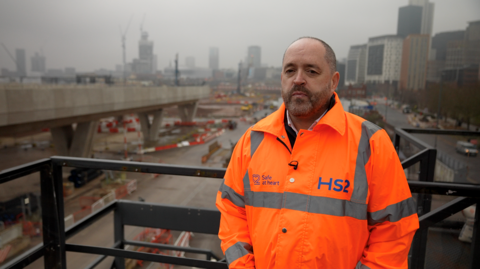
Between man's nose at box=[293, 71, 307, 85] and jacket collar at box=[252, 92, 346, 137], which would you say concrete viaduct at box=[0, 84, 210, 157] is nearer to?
jacket collar at box=[252, 92, 346, 137]

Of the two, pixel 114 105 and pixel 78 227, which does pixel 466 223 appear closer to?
pixel 78 227

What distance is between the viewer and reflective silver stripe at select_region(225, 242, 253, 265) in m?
1.17

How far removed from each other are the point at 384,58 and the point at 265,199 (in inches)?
164

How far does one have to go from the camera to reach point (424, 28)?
16.9ft

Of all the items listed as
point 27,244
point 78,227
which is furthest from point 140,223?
point 27,244

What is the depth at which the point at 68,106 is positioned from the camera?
917cm

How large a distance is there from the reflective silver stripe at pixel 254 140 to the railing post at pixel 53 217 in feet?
4.42

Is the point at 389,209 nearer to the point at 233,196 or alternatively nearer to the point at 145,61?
the point at 233,196

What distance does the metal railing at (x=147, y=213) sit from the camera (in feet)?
4.79

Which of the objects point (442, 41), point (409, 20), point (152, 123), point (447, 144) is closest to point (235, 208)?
point (447, 144)

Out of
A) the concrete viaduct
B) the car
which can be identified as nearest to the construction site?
the concrete viaduct

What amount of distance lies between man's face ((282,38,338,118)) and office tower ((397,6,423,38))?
453 cm

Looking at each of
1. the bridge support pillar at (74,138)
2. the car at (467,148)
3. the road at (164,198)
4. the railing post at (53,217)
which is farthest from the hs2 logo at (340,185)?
the bridge support pillar at (74,138)

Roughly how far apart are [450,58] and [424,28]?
68cm
